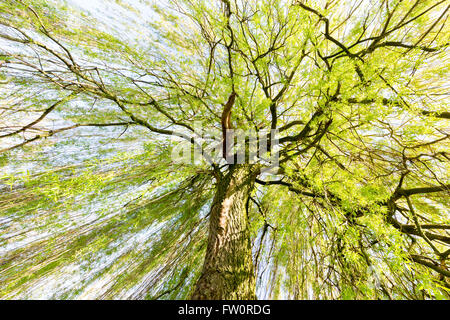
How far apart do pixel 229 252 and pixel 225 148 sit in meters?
1.18

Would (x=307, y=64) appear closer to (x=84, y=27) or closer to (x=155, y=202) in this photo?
(x=84, y=27)

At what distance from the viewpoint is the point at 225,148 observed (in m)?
2.08

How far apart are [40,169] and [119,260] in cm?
121

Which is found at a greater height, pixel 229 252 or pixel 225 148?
pixel 225 148

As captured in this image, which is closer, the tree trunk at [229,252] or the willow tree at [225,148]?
the tree trunk at [229,252]

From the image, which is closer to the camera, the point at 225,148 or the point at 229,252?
the point at 229,252

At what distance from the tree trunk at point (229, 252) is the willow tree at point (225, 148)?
0.04 feet

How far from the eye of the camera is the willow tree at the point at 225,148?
1.22m

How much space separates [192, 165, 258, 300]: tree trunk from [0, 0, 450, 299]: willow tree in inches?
0.4

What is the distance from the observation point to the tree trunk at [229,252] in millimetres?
952

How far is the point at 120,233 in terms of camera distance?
196 cm

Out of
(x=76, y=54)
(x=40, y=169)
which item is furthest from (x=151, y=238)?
(x=76, y=54)

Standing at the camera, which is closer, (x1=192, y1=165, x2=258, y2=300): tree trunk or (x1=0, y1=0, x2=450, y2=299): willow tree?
(x1=192, y1=165, x2=258, y2=300): tree trunk

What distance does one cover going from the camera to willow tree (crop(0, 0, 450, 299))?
1.22 meters
